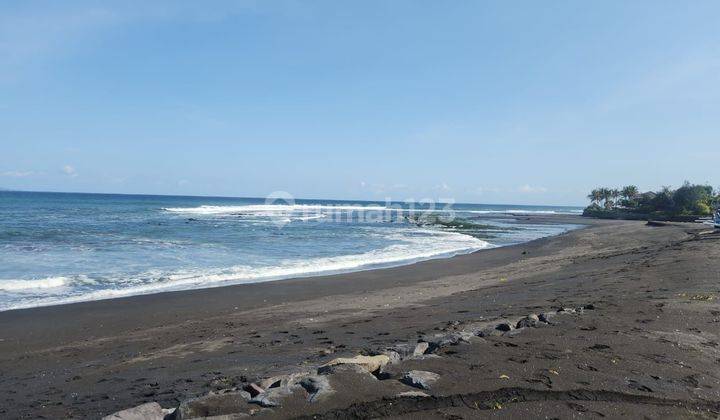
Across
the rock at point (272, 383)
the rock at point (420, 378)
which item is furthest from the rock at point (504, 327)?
the rock at point (272, 383)

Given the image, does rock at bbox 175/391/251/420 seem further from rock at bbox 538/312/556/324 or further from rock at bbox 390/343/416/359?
rock at bbox 538/312/556/324

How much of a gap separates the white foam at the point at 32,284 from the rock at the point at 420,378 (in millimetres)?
12384

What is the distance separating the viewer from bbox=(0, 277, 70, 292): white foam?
41.5 ft

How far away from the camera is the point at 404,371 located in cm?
450

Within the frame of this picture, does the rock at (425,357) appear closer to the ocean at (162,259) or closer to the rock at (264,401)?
the rock at (264,401)

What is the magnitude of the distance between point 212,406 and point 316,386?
841 mm

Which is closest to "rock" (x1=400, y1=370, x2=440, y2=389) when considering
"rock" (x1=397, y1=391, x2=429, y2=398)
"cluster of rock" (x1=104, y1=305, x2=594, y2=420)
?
"cluster of rock" (x1=104, y1=305, x2=594, y2=420)

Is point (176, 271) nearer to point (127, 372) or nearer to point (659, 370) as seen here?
point (127, 372)

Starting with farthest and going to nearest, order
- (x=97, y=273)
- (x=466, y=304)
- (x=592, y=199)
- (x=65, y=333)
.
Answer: (x=592, y=199), (x=97, y=273), (x=466, y=304), (x=65, y=333)

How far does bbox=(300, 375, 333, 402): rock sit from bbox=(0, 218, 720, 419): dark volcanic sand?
9 cm

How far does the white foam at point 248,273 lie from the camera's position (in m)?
12.3

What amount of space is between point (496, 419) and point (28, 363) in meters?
6.59

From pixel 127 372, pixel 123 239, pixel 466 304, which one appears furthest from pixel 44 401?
pixel 123 239

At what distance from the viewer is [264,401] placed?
150 inches
